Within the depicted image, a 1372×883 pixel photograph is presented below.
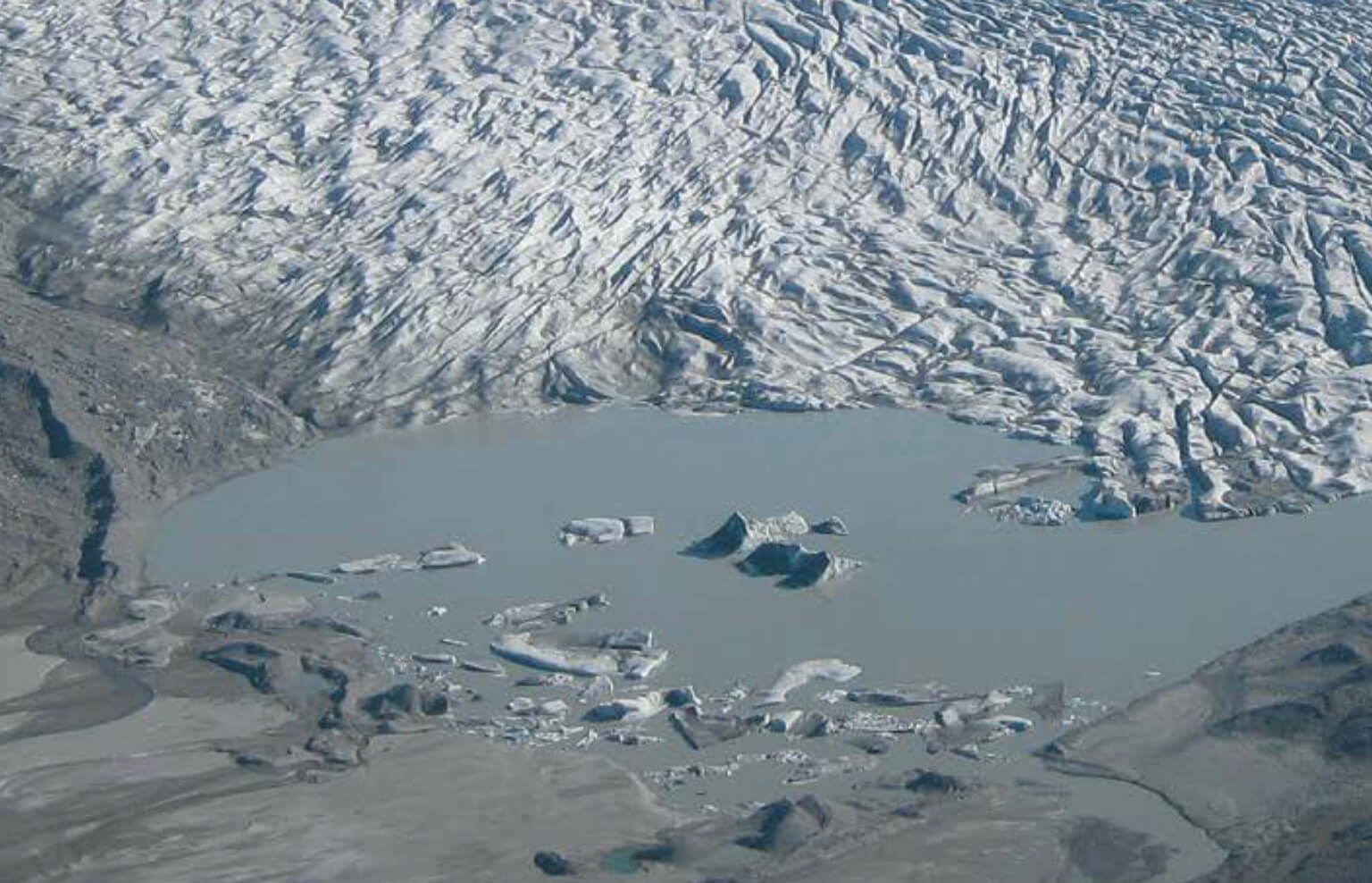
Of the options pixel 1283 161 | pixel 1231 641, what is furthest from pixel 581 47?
pixel 1231 641

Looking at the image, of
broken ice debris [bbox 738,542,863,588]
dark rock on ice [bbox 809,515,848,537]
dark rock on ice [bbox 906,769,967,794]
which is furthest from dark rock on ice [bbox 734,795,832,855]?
dark rock on ice [bbox 809,515,848,537]

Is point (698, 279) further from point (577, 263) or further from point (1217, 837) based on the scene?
point (1217, 837)

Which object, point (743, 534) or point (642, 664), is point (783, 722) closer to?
point (642, 664)

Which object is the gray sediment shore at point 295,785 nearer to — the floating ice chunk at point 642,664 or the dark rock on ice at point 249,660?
the dark rock on ice at point 249,660

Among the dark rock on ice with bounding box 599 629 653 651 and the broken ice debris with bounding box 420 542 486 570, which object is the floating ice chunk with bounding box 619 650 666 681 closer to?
the dark rock on ice with bounding box 599 629 653 651

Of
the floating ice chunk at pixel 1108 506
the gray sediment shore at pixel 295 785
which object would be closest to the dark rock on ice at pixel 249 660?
the gray sediment shore at pixel 295 785
